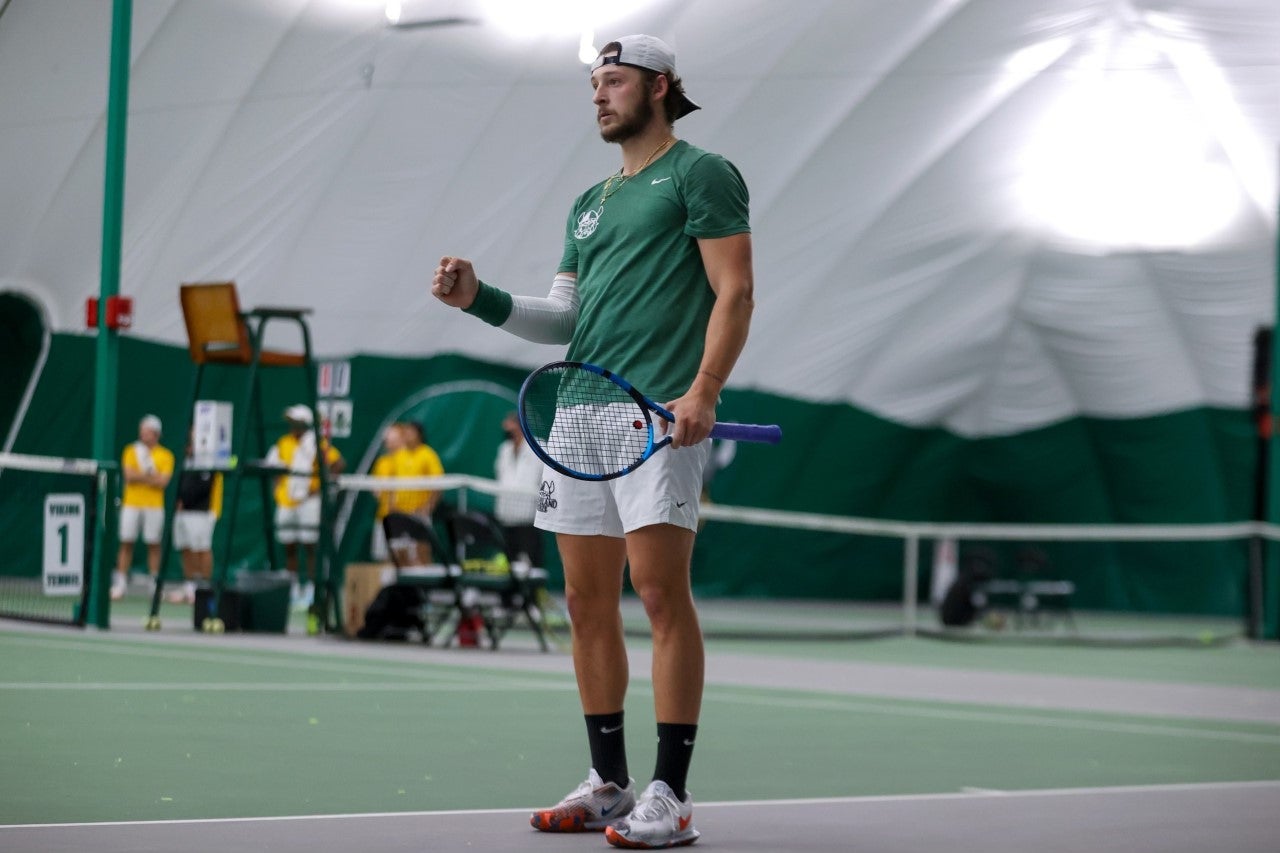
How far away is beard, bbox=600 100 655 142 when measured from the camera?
4707 mm

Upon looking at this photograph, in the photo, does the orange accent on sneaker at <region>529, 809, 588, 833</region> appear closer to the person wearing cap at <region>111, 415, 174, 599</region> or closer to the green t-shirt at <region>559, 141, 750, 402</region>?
the green t-shirt at <region>559, 141, 750, 402</region>

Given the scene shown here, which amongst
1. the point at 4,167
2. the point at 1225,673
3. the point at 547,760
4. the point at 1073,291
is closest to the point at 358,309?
the point at 4,167

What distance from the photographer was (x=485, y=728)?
7.27m

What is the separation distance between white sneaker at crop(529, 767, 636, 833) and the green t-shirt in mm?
890

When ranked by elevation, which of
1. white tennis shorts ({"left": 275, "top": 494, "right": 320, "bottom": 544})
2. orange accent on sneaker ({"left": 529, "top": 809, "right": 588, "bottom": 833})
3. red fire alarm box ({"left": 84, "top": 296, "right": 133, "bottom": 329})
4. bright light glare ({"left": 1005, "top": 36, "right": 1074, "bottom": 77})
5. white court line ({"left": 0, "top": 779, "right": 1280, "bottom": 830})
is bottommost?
white court line ({"left": 0, "top": 779, "right": 1280, "bottom": 830})

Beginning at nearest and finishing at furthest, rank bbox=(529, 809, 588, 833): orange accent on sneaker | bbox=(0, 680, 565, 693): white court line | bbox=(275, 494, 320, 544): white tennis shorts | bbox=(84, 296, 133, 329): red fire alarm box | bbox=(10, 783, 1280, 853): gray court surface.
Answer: bbox=(10, 783, 1280, 853): gray court surface
bbox=(529, 809, 588, 833): orange accent on sneaker
bbox=(0, 680, 565, 693): white court line
bbox=(84, 296, 133, 329): red fire alarm box
bbox=(275, 494, 320, 544): white tennis shorts

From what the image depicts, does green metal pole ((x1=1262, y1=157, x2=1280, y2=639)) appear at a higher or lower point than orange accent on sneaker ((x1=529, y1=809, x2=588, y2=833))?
higher

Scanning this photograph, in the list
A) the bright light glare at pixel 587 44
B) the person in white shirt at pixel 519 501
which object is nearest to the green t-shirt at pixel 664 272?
the person in white shirt at pixel 519 501

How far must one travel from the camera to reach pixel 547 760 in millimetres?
6285

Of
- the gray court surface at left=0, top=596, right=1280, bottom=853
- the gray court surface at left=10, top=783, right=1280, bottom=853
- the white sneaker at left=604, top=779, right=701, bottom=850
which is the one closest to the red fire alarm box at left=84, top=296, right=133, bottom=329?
the gray court surface at left=0, top=596, right=1280, bottom=853

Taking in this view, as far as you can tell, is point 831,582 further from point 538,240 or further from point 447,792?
point 447,792

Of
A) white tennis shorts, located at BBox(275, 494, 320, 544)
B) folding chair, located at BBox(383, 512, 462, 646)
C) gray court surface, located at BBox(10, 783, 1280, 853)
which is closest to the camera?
gray court surface, located at BBox(10, 783, 1280, 853)

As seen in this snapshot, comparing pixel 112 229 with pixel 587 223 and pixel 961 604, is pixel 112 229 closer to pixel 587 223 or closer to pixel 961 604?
pixel 587 223

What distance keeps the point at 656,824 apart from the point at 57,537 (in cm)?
851
